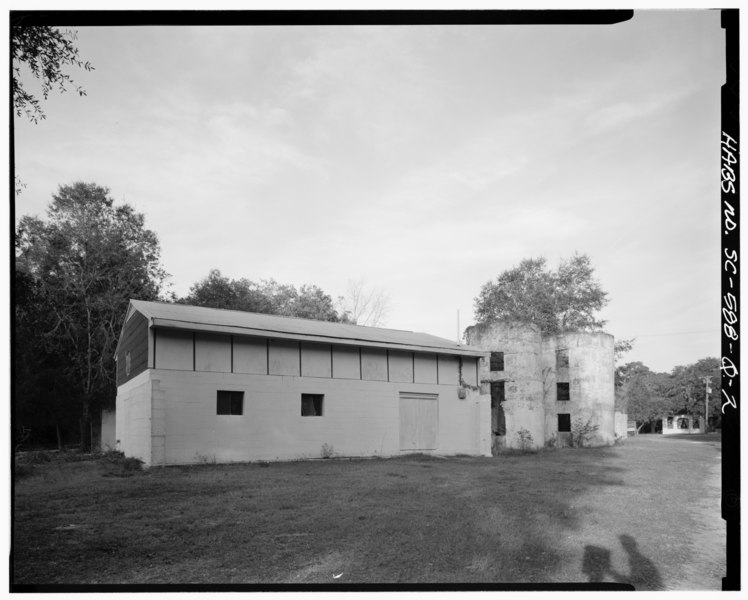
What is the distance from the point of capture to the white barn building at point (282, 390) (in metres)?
15.5

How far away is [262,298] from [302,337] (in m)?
19.5

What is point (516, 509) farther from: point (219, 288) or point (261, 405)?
point (219, 288)

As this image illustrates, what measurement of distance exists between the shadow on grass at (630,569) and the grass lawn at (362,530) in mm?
20

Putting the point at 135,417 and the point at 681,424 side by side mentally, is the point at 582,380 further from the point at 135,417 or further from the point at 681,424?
the point at 681,424

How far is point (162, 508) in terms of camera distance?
9.03 metres

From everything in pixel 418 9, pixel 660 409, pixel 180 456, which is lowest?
pixel 660 409

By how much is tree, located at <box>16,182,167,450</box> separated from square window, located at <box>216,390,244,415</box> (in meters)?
8.73

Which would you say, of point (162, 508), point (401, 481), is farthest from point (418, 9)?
point (401, 481)

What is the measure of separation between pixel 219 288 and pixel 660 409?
4454 cm

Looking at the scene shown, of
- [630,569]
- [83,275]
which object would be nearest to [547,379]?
[83,275]

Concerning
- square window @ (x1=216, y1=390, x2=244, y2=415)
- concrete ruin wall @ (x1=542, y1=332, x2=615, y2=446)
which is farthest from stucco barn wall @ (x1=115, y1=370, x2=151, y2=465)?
concrete ruin wall @ (x1=542, y1=332, x2=615, y2=446)

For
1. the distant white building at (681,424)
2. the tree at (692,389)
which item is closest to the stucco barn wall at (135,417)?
the tree at (692,389)

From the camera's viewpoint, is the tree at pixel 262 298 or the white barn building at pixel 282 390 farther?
the tree at pixel 262 298

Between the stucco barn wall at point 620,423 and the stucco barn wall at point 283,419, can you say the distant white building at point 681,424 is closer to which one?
the stucco barn wall at point 620,423
